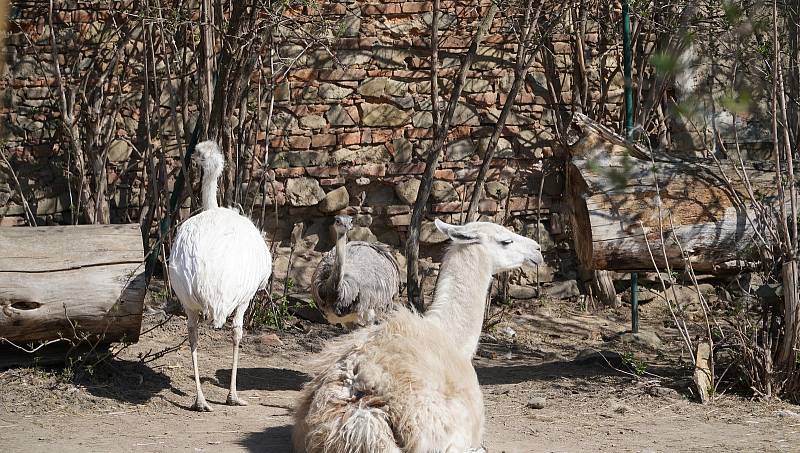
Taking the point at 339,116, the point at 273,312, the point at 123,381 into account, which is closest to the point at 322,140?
the point at 339,116

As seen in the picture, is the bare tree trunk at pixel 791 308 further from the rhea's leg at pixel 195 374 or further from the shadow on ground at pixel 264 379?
the rhea's leg at pixel 195 374

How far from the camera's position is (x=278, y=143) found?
8820 mm

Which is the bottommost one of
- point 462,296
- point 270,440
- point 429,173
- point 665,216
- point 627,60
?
point 270,440

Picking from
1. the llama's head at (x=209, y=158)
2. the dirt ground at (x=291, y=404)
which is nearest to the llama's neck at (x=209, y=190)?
the llama's head at (x=209, y=158)

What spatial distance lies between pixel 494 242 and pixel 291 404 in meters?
1.81

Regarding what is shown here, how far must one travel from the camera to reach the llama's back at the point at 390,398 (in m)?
3.70

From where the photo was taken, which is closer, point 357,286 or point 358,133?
point 357,286

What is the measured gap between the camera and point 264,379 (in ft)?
22.2

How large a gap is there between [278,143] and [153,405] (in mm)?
3555

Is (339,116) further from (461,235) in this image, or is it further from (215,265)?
(461,235)

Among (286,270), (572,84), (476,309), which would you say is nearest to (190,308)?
(476,309)

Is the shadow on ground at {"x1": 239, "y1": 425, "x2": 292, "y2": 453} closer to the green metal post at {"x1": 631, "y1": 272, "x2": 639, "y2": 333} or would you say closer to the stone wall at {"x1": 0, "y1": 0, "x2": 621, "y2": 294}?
the stone wall at {"x1": 0, "y1": 0, "x2": 621, "y2": 294}

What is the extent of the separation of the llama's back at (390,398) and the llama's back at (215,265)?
65.6 inches

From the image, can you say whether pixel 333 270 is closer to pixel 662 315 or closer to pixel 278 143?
pixel 278 143
